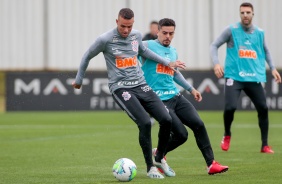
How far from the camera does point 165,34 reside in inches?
470

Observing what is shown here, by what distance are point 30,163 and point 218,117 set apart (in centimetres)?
1246

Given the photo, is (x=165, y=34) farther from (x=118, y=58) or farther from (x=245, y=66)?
(x=245, y=66)

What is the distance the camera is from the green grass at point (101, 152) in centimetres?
1121

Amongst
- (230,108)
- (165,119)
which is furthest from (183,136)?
(230,108)

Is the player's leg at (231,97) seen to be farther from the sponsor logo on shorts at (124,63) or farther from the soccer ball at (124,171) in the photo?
the soccer ball at (124,171)

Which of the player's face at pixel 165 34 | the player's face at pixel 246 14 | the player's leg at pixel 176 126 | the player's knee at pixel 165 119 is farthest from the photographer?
the player's face at pixel 246 14

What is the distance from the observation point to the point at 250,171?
11625 millimetres

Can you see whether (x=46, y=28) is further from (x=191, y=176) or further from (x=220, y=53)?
(x=191, y=176)

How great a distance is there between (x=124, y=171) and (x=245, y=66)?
4.84 m

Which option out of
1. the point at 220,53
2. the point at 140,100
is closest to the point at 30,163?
the point at 140,100

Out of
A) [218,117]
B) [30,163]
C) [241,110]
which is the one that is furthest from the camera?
[241,110]

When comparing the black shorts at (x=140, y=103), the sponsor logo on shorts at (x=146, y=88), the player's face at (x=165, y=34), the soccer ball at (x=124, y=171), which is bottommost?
A: the soccer ball at (x=124, y=171)

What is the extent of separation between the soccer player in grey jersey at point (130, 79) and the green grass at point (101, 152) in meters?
0.69

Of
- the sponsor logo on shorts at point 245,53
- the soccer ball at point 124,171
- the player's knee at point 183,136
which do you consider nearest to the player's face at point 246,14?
the sponsor logo on shorts at point 245,53
